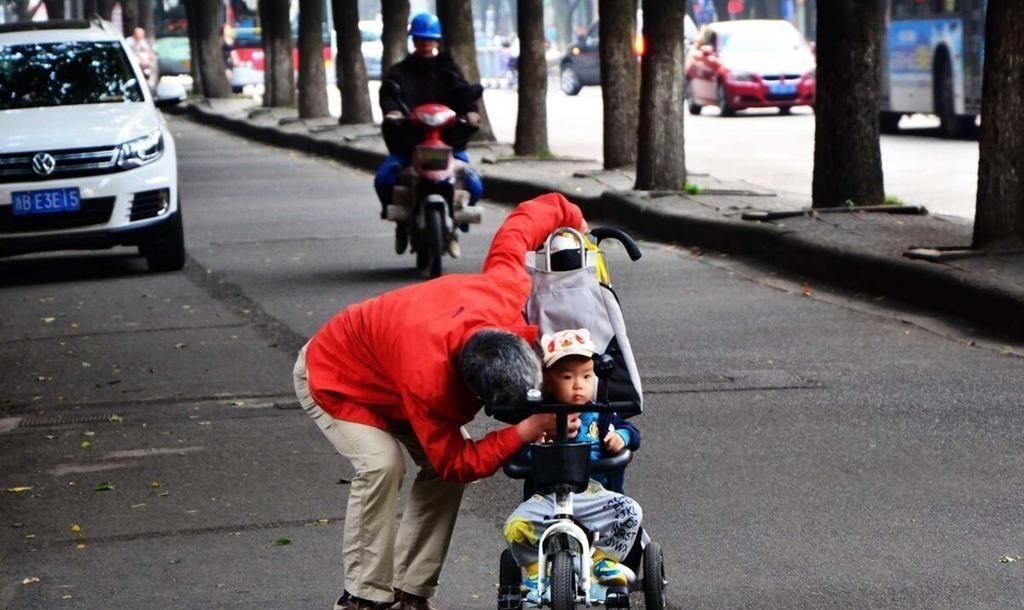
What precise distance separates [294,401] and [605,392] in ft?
14.3

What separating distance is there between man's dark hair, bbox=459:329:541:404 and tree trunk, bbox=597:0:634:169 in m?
14.8

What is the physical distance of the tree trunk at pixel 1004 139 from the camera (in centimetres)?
1141

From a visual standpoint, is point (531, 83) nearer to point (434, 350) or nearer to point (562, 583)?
point (434, 350)

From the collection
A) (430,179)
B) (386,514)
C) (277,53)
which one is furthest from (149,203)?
(277,53)

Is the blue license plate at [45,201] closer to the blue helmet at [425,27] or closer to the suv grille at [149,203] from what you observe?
the suv grille at [149,203]

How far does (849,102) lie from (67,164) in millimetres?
5380

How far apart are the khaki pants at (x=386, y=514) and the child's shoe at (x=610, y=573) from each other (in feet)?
1.94

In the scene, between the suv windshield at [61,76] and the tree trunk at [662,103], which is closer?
the suv windshield at [61,76]

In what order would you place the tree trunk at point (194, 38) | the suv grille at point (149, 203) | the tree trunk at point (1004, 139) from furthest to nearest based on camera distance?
the tree trunk at point (194, 38) → the suv grille at point (149, 203) → the tree trunk at point (1004, 139)

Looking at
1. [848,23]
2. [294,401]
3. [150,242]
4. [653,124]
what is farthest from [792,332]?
[653,124]

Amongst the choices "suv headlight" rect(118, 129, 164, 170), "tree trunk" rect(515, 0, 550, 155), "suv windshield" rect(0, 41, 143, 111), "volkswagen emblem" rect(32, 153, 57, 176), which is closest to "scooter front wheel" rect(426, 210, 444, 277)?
"suv headlight" rect(118, 129, 164, 170)

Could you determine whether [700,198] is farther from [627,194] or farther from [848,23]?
[848,23]

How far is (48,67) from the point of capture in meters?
14.7

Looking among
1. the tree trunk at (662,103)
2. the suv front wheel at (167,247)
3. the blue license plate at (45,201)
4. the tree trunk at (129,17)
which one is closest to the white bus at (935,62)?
the tree trunk at (662,103)
